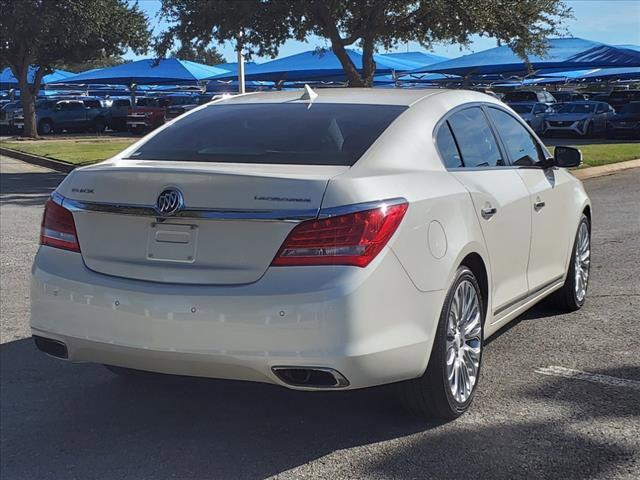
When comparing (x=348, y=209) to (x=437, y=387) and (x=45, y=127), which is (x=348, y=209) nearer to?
(x=437, y=387)

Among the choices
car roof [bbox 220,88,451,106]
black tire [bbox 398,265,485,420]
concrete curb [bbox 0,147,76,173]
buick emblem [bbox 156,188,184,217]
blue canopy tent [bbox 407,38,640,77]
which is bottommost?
concrete curb [bbox 0,147,76,173]

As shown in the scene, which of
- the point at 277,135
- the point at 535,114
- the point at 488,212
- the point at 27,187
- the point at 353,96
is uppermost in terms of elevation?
the point at 353,96

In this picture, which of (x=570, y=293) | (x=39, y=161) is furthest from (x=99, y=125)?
(x=570, y=293)

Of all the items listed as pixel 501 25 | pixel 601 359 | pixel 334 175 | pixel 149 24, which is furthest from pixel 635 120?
pixel 334 175

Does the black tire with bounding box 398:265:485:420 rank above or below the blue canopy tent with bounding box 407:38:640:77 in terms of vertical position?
below

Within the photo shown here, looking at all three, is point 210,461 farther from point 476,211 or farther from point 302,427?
point 476,211

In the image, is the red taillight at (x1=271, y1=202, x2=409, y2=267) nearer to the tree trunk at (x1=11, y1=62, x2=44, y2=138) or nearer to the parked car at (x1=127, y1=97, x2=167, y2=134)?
the parked car at (x1=127, y1=97, x2=167, y2=134)

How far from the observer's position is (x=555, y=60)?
36031mm

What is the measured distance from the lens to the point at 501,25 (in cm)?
1933

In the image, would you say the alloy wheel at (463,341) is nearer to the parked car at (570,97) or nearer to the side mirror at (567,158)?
the side mirror at (567,158)

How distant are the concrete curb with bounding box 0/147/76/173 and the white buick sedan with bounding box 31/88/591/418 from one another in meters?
16.8

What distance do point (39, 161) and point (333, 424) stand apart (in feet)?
69.2

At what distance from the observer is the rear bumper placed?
143 inches

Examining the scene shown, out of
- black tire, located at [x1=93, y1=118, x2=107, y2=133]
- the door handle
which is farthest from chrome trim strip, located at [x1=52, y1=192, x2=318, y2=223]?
black tire, located at [x1=93, y1=118, x2=107, y2=133]
